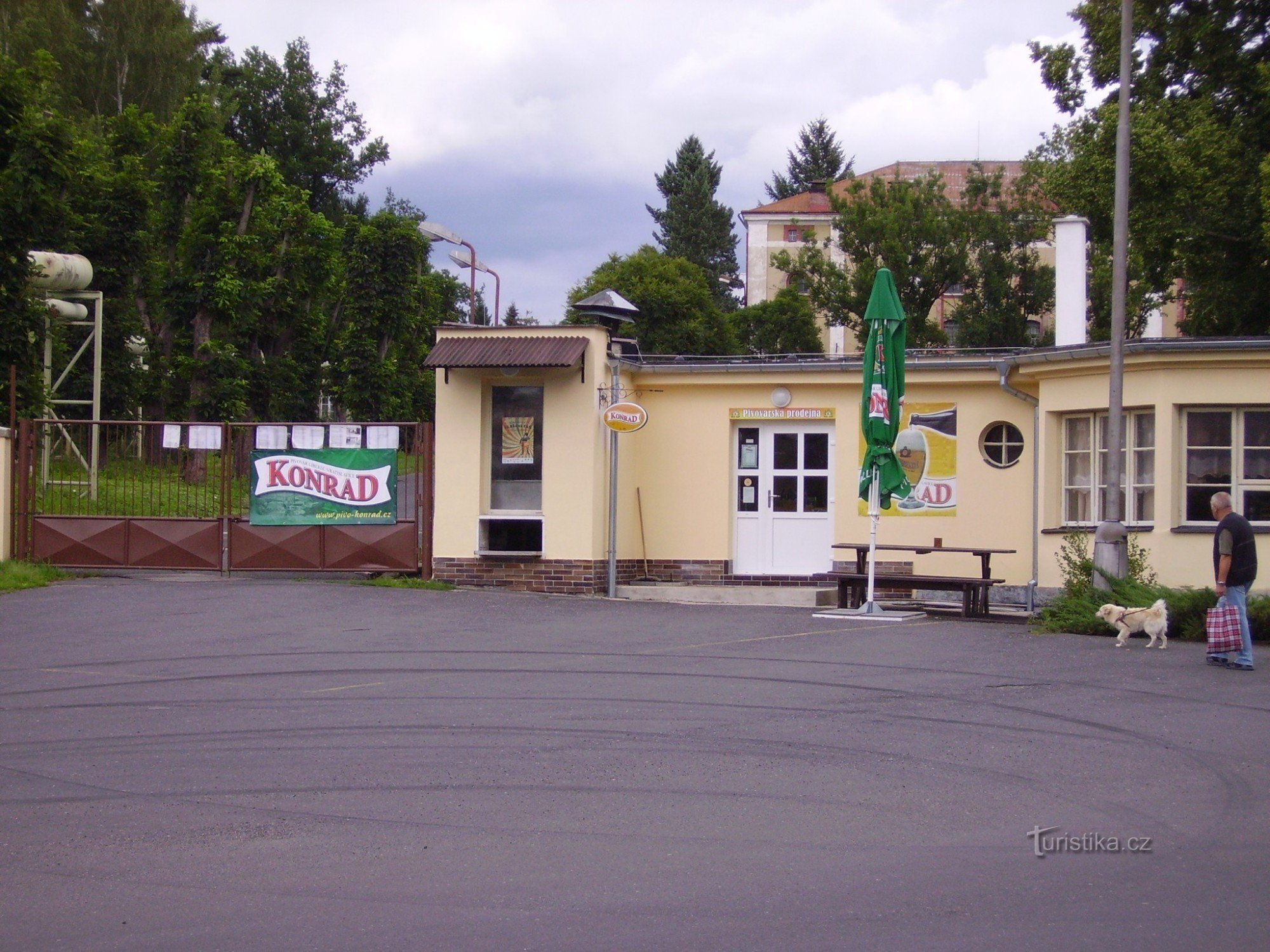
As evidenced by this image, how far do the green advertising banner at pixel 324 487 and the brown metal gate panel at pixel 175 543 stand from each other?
2.29ft

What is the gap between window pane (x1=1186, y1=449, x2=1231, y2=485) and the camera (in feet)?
55.1

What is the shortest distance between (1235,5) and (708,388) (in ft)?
42.6

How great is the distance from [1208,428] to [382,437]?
1104 centimetres

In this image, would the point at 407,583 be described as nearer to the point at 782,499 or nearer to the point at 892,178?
the point at 782,499

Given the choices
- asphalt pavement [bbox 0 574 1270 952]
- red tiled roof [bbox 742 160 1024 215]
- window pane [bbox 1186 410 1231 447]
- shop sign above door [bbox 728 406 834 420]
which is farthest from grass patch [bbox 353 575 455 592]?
red tiled roof [bbox 742 160 1024 215]

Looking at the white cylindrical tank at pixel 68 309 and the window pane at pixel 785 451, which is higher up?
the white cylindrical tank at pixel 68 309

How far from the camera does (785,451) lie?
2039cm

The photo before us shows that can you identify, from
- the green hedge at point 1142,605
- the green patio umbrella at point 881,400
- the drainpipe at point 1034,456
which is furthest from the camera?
the drainpipe at point 1034,456

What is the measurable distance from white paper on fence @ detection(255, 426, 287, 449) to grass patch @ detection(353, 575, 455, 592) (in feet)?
7.53

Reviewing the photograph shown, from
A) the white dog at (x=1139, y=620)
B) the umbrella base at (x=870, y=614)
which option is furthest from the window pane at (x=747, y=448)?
the white dog at (x=1139, y=620)

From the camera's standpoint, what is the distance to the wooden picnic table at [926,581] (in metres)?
16.7

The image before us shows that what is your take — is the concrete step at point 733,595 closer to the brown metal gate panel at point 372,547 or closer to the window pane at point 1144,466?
the brown metal gate panel at point 372,547

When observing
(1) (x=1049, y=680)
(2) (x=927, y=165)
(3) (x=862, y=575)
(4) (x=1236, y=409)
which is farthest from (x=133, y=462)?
(2) (x=927, y=165)

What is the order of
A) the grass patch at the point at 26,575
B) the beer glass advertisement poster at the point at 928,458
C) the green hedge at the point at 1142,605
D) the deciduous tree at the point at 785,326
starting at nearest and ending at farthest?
1. the green hedge at the point at 1142,605
2. the grass patch at the point at 26,575
3. the beer glass advertisement poster at the point at 928,458
4. the deciduous tree at the point at 785,326
